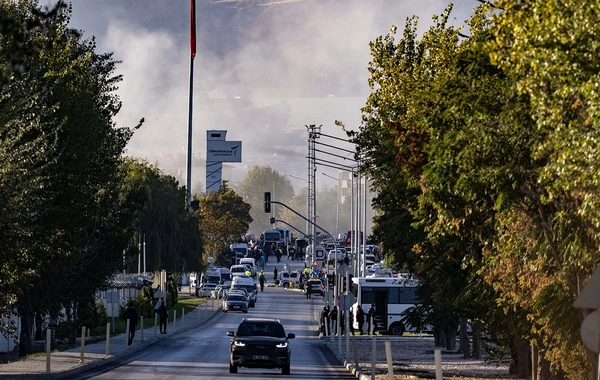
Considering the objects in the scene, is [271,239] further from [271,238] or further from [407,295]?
[407,295]

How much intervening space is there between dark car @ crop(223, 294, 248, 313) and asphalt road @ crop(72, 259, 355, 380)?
28.1 ft

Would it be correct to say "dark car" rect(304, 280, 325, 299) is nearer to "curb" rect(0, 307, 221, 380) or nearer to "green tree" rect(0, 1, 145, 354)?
"curb" rect(0, 307, 221, 380)

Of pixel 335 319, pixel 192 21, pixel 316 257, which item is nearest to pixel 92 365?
pixel 335 319

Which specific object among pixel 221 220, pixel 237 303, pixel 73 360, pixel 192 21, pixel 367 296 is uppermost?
pixel 192 21

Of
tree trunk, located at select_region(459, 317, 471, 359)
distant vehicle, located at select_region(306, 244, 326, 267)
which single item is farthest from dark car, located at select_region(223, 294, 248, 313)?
distant vehicle, located at select_region(306, 244, 326, 267)

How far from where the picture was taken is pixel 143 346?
1876 inches

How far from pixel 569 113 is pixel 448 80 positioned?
577 cm

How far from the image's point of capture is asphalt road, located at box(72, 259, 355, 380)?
106 feet

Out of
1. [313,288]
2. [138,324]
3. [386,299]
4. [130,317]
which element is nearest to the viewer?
[130,317]

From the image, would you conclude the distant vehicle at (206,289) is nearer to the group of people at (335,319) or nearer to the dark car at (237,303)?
the dark car at (237,303)

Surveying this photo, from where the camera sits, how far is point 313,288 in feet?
354

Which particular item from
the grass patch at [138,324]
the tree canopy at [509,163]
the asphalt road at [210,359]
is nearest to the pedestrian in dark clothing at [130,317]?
the asphalt road at [210,359]

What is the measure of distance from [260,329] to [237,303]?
49250 mm

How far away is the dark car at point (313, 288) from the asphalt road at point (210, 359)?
1131 inches
